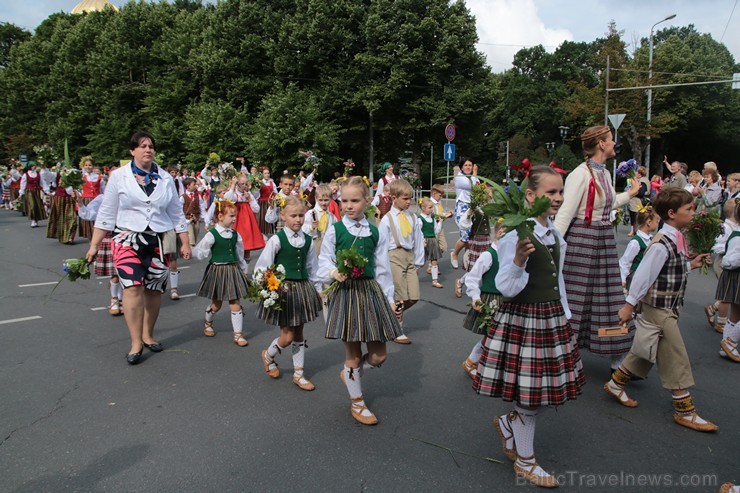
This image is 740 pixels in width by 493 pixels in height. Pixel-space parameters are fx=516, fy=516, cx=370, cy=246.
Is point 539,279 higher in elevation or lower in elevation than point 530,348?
higher

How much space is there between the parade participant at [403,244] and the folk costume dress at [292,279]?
1199 millimetres

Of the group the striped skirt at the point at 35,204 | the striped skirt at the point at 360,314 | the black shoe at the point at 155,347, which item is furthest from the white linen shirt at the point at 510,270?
the striped skirt at the point at 35,204

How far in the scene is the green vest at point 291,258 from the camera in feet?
15.9

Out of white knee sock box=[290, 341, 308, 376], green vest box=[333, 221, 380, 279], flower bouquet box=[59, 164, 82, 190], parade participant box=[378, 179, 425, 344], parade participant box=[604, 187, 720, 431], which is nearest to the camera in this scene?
parade participant box=[604, 187, 720, 431]

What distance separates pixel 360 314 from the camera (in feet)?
13.1

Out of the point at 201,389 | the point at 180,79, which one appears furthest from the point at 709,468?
the point at 180,79

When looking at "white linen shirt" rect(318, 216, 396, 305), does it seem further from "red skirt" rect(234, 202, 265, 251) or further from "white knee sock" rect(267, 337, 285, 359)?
"red skirt" rect(234, 202, 265, 251)

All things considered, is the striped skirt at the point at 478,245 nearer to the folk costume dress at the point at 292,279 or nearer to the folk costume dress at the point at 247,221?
the folk costume dress at the point at 292,279

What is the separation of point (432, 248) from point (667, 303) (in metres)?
5.42

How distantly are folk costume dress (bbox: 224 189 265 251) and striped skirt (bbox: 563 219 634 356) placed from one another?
21.3ft

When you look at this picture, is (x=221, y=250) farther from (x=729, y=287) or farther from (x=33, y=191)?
(x=33, y=191)

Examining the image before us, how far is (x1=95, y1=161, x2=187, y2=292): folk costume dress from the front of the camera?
17.2 feet

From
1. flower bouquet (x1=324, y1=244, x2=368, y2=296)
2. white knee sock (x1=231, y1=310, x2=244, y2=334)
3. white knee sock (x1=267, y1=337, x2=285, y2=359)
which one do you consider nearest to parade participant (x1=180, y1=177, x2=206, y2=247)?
white knee sock (x1=231, y1=310, x2=244, y2=334)

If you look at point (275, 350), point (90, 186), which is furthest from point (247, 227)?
point (90, 186)
